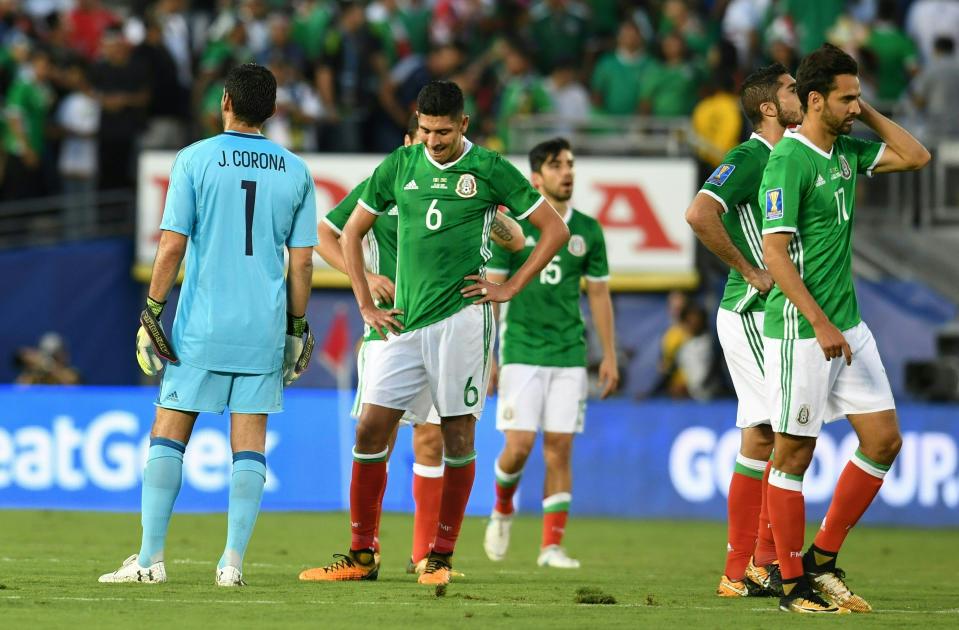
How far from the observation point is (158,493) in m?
8.21

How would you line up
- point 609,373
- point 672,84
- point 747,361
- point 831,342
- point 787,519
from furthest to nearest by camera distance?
point 672,84
point 609,373
point 747,361
point 787,519
point 831,342

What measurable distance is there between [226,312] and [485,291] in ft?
4.87

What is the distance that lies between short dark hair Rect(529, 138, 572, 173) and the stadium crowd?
8.10m

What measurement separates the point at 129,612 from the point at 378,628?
1.13 m

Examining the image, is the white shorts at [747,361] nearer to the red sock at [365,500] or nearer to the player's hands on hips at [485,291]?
the player's hands on hips at [485,291]

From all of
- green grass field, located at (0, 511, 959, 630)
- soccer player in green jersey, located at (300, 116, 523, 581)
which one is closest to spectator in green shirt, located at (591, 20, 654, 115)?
green grass field, located at (0, 511, 959, 630)

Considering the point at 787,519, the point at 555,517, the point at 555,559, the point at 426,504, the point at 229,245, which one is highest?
the point at 229,245

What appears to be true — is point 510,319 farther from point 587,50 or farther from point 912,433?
point 587,50

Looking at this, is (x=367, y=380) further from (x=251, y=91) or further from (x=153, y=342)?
(x=251, y=91)

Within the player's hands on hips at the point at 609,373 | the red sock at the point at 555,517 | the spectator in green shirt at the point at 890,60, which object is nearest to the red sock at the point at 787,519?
the player's hands on hips at the point at 609,373

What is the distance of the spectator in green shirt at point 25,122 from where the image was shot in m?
20.2

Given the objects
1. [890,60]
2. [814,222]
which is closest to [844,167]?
[814,222]

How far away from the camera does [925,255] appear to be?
1977 cm

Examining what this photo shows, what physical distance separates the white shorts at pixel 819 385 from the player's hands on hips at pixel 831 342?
155mm
